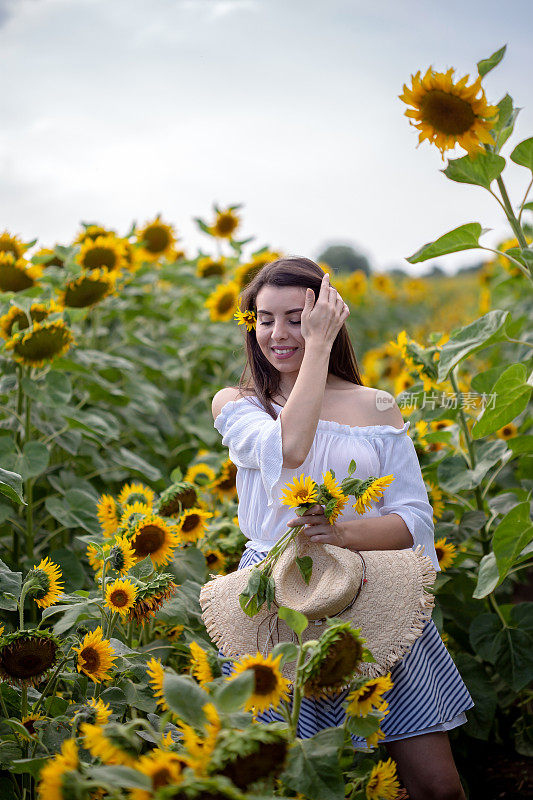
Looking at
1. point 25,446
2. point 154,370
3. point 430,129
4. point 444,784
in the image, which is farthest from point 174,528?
point 154,370

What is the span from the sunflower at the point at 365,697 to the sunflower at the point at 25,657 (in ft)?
1.78

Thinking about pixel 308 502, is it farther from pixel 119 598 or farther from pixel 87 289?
pixel 87 289

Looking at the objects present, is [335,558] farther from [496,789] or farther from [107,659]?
[496,789]

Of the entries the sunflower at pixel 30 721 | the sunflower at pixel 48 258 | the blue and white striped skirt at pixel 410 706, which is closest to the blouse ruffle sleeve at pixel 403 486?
the blue and white striped skirt at pixel 410 706

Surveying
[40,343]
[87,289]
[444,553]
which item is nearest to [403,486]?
[444,553]

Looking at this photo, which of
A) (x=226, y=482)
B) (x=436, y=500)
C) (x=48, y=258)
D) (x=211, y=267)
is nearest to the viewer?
(x=436, y=500)

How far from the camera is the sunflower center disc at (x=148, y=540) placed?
1.67m

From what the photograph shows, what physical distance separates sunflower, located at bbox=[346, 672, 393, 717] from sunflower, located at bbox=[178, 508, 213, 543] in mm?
736

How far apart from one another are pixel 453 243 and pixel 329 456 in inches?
21.6

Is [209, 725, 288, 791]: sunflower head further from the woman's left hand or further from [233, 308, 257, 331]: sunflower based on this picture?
[233, 308, 257, 331]: sunflower

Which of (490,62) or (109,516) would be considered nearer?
(490,62)

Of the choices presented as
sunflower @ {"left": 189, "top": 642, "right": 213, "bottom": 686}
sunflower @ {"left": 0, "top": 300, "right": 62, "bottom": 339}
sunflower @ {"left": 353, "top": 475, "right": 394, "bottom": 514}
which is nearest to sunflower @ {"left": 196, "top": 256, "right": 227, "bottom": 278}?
sunflower @ {"left": 0, "top": 300, "right": 62, "bottom": 339}

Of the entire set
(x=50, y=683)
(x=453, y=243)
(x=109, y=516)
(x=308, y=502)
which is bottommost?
(x=50, y=683)

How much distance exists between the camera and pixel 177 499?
191cm
